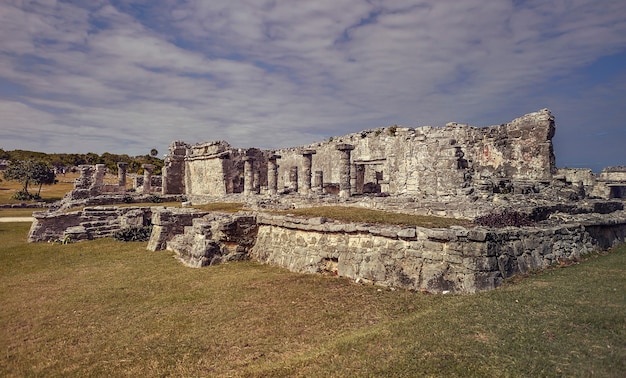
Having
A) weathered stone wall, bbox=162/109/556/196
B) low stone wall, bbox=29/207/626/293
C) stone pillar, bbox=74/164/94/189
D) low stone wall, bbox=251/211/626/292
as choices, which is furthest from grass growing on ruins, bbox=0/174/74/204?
low stone wall, bbox=251/211/626/292

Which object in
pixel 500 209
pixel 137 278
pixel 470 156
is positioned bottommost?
pixel 137 278

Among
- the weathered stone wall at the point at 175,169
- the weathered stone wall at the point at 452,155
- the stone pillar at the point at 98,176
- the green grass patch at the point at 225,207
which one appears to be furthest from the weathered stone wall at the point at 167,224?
the stone pillar at the point at 98,176

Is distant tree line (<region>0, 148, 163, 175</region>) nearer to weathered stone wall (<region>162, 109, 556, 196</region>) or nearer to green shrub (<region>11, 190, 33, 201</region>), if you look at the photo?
green shrub (<region>11, 190, 33, 201</region>)

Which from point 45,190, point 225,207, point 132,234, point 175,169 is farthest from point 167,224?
point 45,190

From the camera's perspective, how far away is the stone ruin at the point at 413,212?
7480 millimetres

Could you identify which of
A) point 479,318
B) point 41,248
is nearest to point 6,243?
point 41,248

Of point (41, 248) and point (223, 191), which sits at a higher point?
point (223, 191)

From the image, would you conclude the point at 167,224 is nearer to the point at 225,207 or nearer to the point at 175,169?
the point at 225,207

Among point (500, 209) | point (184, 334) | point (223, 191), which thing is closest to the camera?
point (184, 334)

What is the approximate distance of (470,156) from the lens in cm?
2431

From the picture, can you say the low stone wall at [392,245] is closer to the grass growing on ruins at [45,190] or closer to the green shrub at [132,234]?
the green shrub at [132,234]

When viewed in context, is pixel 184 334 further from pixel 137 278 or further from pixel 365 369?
pixel 137 278

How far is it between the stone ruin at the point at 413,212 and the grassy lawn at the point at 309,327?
0.58 meters

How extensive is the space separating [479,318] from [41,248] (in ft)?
51.0
